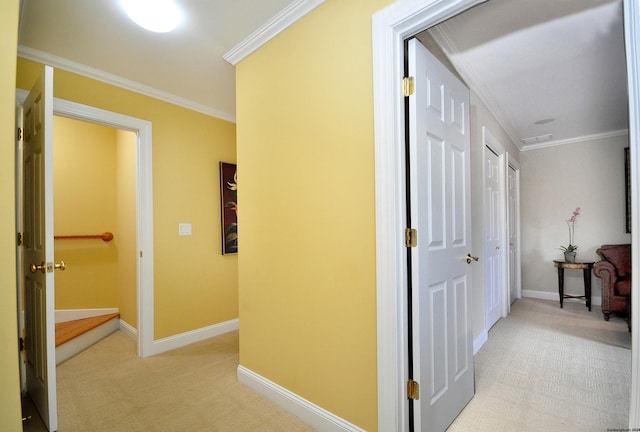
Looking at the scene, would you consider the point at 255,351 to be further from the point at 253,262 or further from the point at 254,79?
the point at 254,79

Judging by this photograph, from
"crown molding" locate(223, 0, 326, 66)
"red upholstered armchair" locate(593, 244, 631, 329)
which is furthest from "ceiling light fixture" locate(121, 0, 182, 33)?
"red upholstered armchair" locate(593, 244, 631, 329)

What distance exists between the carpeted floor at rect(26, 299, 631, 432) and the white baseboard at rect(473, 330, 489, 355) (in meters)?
0.05

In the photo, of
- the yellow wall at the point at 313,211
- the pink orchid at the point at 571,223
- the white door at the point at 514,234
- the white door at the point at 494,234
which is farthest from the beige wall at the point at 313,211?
the pink orchid at the point at 571,223

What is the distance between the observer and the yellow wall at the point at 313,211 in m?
1.55

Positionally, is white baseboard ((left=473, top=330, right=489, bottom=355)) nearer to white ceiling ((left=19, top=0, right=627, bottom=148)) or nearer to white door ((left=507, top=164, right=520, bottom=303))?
white door ((left=507, top=164, right=520, bottom=303))

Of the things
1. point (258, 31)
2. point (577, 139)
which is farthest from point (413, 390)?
point (577, 139)

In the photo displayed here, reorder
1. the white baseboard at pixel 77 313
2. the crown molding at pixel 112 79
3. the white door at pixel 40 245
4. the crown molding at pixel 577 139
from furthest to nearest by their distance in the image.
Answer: the crown molding at pixel 577 139
the white baseboard at pixel 77 313
the crown molding at pixel 112 79
the white door at pixel 40 245

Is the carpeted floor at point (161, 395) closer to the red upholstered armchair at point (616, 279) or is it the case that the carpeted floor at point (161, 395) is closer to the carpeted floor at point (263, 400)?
the carpeted floor at point (263, 400)

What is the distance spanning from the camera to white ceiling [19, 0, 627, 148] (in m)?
1.84

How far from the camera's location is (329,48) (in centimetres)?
170

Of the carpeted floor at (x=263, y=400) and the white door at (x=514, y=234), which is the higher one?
the white door at (x=514, y=234)

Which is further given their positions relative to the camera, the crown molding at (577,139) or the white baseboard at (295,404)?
the crown molding at (577,139)

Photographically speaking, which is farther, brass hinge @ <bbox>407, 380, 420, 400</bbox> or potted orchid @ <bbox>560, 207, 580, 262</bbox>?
potted orchid @ <bbox>560, 207, 580, 262</bbox>

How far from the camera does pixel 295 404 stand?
186cm
